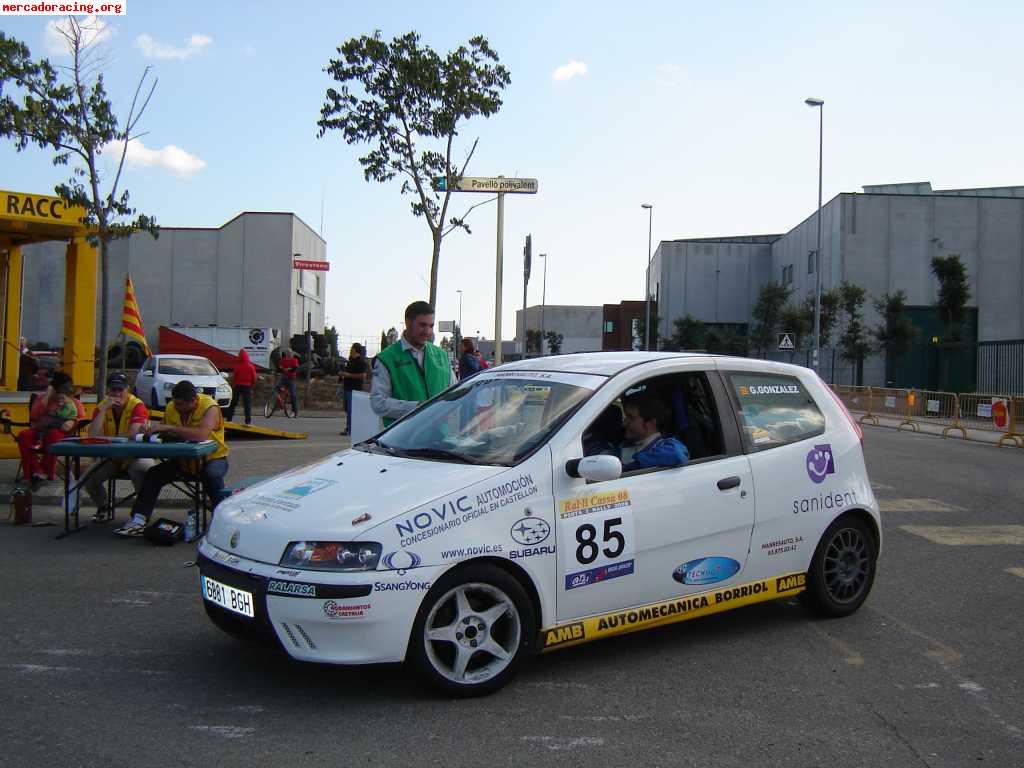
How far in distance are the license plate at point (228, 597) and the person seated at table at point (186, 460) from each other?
3.47m

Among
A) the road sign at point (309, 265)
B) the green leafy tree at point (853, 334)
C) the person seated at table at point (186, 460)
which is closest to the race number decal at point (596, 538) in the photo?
the person seated at table at point (186, 460)

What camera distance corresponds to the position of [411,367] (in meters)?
6.57

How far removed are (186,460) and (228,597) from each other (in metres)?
3.93

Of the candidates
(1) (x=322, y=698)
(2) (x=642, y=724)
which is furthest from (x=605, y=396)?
(1) (x=322, y=698)

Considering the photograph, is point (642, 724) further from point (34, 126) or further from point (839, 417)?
point (34, 126)

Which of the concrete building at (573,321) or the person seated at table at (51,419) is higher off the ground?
the concrete building at (573,321)

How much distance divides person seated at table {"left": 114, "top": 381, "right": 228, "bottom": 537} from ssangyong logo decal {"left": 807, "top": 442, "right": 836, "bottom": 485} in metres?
4.70

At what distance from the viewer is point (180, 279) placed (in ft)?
164

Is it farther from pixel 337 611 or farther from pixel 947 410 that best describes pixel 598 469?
pixel 947 410

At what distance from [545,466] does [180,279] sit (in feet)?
161

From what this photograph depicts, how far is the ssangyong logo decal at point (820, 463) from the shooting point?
5477 millimetres

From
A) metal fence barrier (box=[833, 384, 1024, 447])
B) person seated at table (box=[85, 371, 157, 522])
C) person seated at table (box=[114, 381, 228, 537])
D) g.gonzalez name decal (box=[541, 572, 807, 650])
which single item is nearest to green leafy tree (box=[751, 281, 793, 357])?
metal fence barrier (box=[833, 384, 1024, 447])

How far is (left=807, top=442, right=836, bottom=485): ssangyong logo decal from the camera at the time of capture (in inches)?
216

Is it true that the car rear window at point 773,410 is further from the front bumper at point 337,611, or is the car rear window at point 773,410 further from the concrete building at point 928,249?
the concrete building at point 928,249
